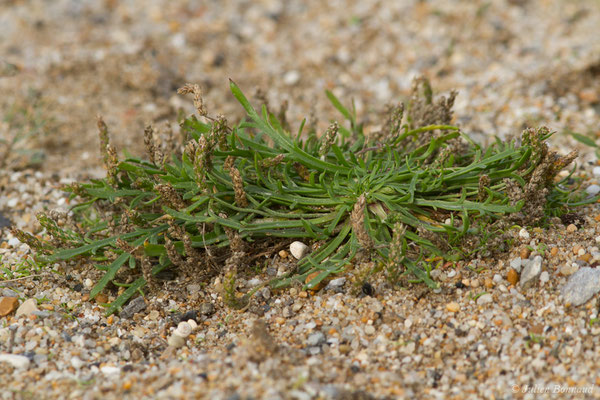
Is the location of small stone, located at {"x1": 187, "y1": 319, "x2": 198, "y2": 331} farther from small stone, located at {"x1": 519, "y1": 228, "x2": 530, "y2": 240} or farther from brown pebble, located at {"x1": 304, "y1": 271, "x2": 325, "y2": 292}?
small stone, located at {"x1": 519, "y1": 228, "x2": 530, "y2": 240}

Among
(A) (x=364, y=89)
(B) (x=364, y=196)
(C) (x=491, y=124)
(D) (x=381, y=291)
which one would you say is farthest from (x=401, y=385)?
(A) (x=364, y=89)

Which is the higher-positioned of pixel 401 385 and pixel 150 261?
pixel 150 261

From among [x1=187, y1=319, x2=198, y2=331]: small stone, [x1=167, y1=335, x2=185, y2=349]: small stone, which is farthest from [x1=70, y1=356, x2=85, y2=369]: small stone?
[x1=187, y1=319, x2=198, y2=331]: small stone

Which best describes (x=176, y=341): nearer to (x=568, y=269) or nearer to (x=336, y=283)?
(x=336, y=283)

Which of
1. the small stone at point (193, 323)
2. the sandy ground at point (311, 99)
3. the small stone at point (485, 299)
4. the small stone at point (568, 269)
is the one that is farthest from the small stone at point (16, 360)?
the small stone at point (568, 269)

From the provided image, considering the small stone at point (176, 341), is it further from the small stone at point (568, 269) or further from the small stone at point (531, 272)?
the small stone at point (568, 269)

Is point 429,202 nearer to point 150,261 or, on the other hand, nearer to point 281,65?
point 150,261

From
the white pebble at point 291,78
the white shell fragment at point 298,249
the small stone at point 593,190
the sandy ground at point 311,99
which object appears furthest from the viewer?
the white pebble at point 291,78
